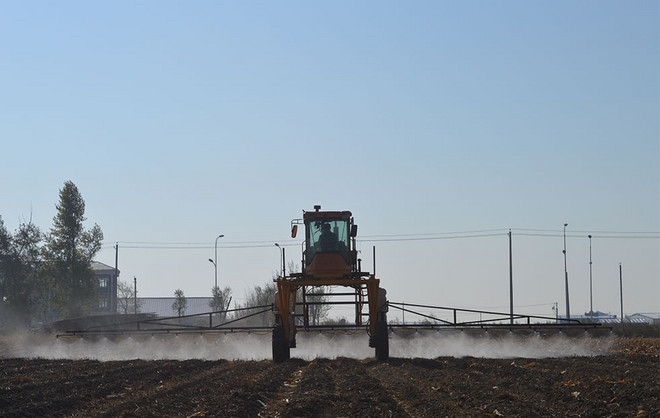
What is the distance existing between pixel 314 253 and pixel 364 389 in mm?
12007

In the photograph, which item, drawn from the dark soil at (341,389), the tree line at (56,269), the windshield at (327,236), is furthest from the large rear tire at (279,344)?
the tree line at (56,269)

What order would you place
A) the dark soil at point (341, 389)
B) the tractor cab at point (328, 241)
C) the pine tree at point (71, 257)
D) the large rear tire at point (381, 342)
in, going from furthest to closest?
the pine tree at point (71, 257)
the tractor cab at point (328, 241)
the large rear tire at point (381, 342)
the dark soil at point (341, 389)

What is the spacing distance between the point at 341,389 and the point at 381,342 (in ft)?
30.7

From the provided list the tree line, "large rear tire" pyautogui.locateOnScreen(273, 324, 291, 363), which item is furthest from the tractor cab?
the tree line

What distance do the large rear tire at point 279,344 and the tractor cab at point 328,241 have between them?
7.61 feet

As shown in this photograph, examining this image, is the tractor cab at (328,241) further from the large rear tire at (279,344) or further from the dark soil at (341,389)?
the dark soil at (341,389)

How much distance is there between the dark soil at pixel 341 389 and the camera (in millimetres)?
15078

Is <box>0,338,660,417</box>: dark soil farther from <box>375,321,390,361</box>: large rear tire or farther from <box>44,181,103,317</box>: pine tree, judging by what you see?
<box>44,181,103,317</box>: pine tree

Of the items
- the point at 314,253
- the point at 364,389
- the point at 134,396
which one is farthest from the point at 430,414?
the point at 314,253

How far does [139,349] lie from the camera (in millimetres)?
33812

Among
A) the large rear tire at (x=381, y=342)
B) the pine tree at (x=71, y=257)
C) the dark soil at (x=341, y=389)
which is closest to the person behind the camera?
the dark soil at (x=341, y=389)

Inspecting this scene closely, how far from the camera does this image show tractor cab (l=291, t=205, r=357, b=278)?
1180 inches

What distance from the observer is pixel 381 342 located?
28.4m

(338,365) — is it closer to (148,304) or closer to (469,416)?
(469,416)
